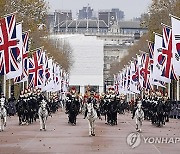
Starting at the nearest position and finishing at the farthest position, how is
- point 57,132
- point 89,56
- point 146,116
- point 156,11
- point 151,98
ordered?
point 57,132 → point 151,98 → point 146,116 → point 156,11 → point 89,56

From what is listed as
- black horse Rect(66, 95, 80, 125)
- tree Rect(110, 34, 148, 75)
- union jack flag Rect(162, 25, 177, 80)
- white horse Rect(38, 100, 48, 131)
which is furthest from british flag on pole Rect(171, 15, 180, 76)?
tree Rect(110, 34, 148, 75)

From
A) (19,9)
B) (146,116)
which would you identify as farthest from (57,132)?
(19,9)

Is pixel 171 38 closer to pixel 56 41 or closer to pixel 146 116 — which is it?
pixel 146 116

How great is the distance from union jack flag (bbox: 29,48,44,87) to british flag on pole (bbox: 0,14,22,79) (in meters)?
15.1

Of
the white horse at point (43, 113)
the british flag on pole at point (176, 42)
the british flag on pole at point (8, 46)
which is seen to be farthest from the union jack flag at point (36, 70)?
the white horse at point (43, 113)

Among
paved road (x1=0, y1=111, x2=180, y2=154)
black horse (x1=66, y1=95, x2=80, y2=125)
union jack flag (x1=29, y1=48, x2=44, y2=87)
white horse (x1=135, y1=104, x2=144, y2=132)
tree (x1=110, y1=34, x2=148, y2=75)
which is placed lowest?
paved road (x1=0, y1=111, x2=180, y2=154)

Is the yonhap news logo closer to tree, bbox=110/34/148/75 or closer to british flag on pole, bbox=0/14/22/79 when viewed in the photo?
british flag on pole, bbox=0/14/22/79

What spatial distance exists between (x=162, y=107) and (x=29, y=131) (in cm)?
863

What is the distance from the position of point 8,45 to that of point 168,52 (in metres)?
9.27

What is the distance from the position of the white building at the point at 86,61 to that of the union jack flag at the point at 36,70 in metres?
118

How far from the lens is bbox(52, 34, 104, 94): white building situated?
182000mm

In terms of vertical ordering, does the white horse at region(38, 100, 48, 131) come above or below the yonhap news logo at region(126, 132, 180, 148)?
above

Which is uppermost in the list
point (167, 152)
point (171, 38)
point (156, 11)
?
point (156, 11)

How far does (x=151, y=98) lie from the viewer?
4691cm
